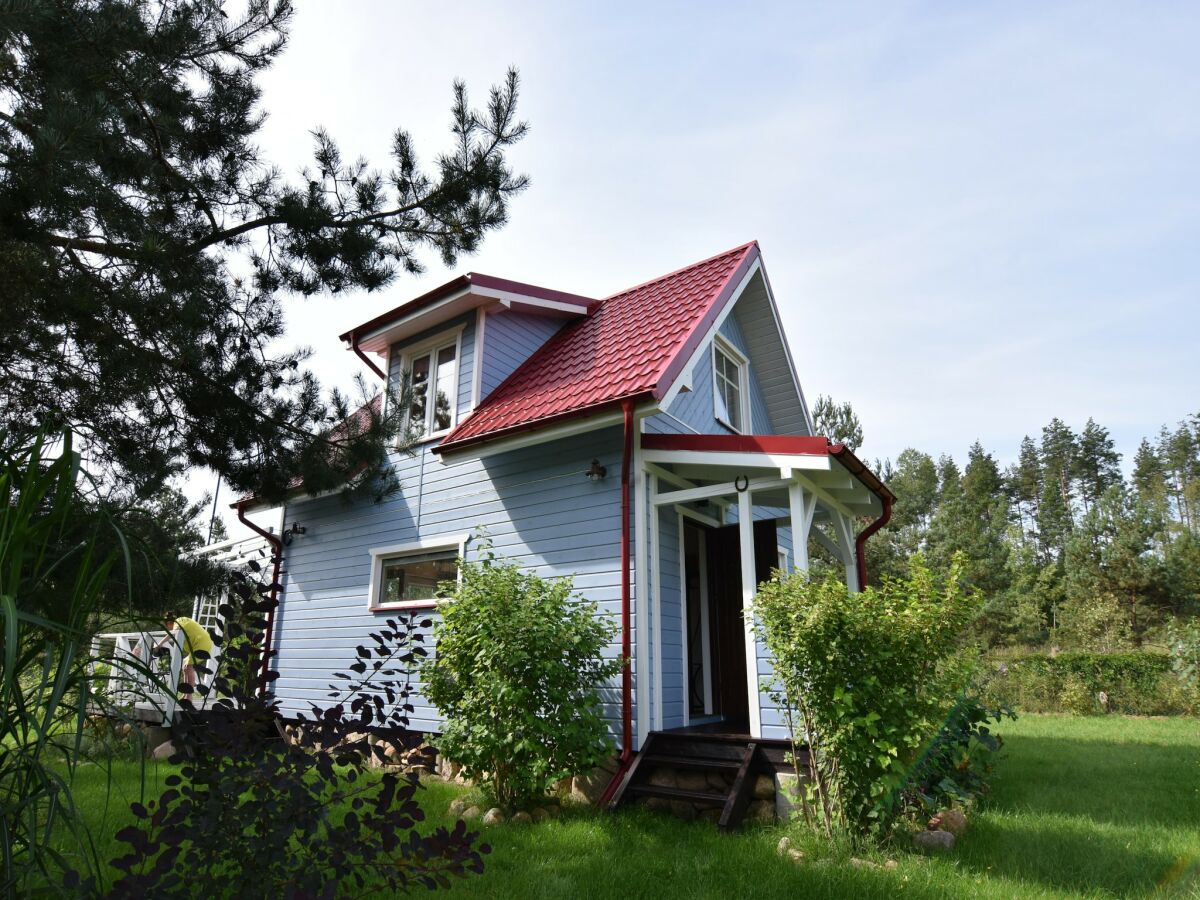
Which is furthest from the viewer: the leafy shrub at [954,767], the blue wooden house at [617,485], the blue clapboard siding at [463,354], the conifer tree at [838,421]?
the conifer tree at [838,421]

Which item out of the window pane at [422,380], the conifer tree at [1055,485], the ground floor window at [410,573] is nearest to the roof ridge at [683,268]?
the window pane at [422,380]

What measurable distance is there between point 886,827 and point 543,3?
6.65 meters

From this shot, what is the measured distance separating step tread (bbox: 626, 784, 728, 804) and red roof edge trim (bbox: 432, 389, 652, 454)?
3.19m

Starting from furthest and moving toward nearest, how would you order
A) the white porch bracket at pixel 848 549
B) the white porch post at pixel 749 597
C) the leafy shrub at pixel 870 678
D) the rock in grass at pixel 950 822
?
the white porch bracket at pixel 848 549, the white porch post at pixel 749 597, the rock in grass at pixel 950 822, the leafy shrub at pixel 870 678

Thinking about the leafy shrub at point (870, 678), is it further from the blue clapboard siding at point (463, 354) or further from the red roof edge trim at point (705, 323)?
the blue clapboard siding at point (463, 354)

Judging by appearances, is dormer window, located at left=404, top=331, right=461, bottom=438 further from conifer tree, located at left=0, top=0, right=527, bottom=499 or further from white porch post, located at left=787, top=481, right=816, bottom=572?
white porch post, located at left=787, top=481, right=816, bottom=572

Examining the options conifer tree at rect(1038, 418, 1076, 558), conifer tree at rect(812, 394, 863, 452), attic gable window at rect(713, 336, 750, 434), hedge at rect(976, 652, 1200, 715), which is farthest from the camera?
conifer tree at rect(1038, 418, 1076, 558)

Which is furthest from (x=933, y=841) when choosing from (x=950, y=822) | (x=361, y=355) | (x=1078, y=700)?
(x=1078, y=700)

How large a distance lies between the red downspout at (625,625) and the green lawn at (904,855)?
587 millimetres

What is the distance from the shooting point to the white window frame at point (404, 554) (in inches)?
324

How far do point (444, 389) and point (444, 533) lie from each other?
6.31 ft

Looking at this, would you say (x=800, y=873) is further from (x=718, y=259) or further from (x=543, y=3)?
(x=718, y=259)

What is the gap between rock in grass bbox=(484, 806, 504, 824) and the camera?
5389 mm

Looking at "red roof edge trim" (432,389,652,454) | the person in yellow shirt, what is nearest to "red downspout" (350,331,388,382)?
"red roof edge trim" (432,389,652,454)
